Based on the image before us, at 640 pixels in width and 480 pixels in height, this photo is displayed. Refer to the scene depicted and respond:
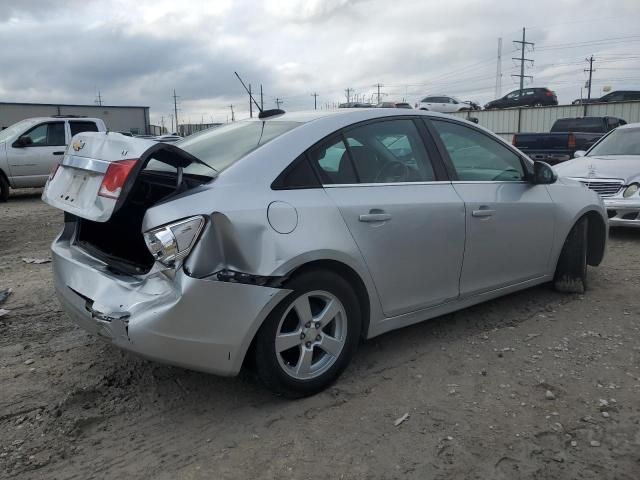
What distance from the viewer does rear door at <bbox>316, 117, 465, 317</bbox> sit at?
321 cm

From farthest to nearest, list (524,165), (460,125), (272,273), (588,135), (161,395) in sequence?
(588,135)
(524,165)
(460,125)
(161,395)
(272,273)

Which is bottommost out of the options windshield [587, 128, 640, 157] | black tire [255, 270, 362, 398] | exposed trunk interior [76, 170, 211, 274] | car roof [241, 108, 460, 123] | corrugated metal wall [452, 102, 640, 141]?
black tire [255, 270, 362, 398]

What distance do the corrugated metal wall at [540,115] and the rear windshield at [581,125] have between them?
15.0ft

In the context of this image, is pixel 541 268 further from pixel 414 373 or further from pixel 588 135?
pixel 588 135

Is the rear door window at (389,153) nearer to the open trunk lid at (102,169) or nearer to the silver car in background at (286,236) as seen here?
the silver car in background at (286,236)

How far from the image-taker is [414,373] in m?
3.43

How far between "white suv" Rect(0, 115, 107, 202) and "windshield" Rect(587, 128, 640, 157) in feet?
32.2

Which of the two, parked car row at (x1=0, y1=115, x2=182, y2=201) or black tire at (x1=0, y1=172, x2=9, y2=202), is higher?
parked car row at (x1=0, y1=115, x2=182, y2=201)

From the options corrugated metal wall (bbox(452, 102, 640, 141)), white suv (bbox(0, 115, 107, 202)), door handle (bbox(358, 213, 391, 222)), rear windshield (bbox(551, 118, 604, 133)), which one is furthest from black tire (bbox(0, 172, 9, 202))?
corrugated metal wall (bbox(452, 102, 640, 141))

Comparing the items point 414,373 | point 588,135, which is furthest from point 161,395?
point 588,135

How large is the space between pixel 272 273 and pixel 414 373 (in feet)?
4.08

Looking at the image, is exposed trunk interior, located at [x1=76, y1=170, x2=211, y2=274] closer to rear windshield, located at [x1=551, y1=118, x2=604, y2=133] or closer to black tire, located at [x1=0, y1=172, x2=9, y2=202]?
black tire, located at [x1=0, y1=172, x2=9, y2=202]

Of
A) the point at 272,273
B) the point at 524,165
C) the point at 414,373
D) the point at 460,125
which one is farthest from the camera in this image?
the point at 524,165

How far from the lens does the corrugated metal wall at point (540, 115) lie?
78.0ft
